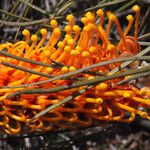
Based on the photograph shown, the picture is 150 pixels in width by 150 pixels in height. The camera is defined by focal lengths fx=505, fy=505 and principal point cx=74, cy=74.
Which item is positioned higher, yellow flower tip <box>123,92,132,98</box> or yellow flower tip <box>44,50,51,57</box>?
yellow flower tip <box>44,50,51,57</box>

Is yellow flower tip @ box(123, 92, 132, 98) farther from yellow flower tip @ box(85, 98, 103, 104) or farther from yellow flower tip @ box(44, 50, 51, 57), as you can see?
yellow flower tip @ box(44, 50, 51, 57)

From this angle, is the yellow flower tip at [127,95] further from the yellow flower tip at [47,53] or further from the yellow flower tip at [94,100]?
the yellow flower tip at [47,53]

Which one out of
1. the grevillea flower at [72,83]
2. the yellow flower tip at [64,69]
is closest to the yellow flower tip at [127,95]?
the grevillea flower at [72,83]

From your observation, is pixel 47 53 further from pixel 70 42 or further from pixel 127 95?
pixel 127 95

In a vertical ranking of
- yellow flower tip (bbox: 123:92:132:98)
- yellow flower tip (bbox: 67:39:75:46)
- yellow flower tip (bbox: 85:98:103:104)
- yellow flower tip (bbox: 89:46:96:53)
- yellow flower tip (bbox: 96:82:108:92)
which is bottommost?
yellow flower tip (bbox: 85:98:103:104)

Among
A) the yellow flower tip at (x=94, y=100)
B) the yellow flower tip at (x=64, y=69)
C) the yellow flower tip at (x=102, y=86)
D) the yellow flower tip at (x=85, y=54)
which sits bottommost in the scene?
the yellow flower tip at (x=94, y=100)

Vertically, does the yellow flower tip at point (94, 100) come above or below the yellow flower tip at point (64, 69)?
→ below

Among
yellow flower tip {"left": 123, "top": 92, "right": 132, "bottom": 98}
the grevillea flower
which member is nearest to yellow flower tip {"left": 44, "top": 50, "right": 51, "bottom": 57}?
the grevillea flower

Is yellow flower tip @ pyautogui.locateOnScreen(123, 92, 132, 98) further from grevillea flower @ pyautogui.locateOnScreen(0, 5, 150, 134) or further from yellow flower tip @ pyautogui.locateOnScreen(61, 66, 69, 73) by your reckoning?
yellow flower tip @ pyautogui.locateOnScreen(61, 66, 69, 73)

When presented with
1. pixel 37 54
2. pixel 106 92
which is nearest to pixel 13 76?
pixel 37 54
